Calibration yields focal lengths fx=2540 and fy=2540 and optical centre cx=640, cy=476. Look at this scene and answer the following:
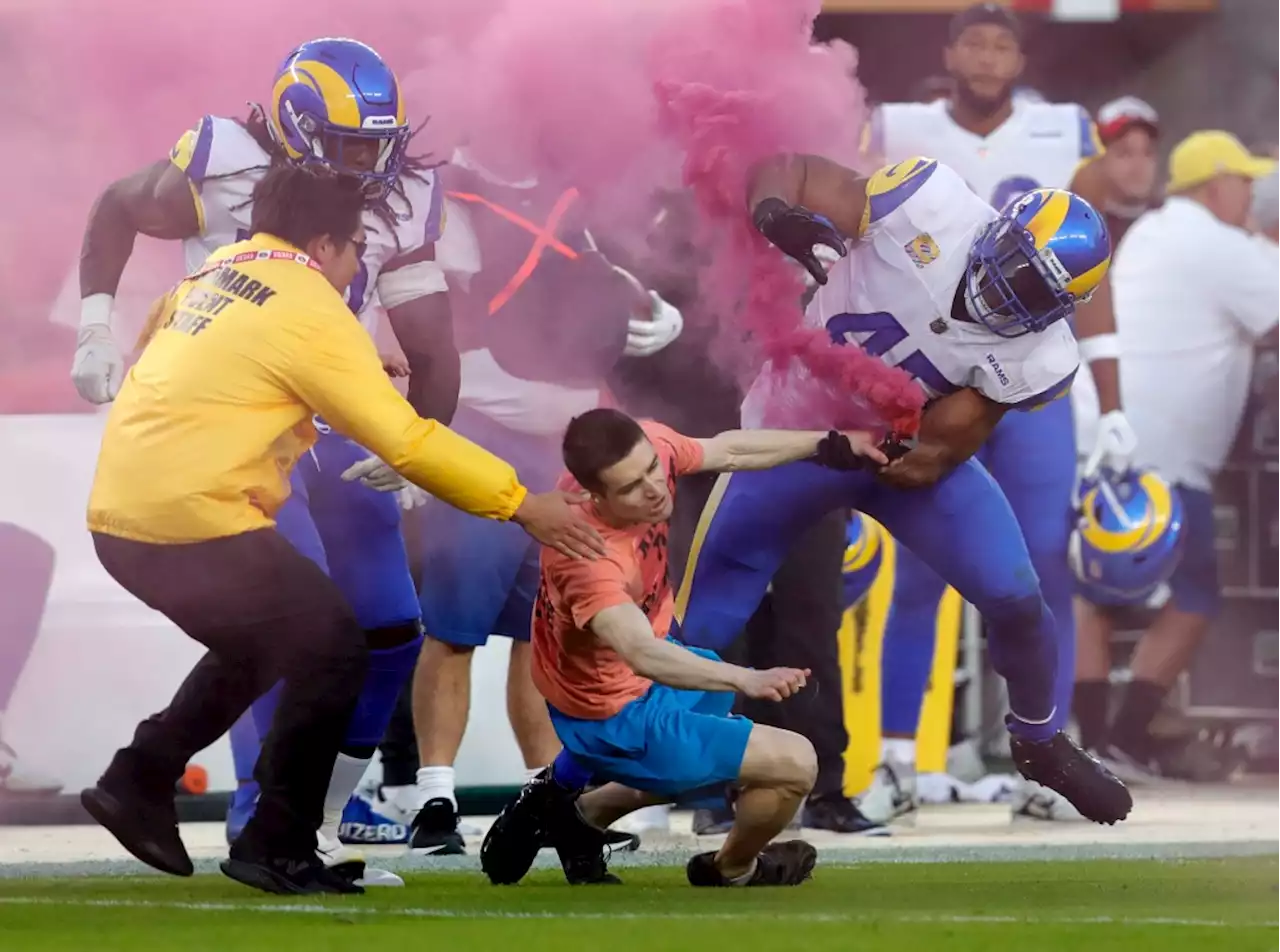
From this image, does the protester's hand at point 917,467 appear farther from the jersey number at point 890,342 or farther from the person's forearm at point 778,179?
the person's forearm at point 778,179

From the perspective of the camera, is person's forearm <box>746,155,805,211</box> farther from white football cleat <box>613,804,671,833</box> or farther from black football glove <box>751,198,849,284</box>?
white football cleat <box>613,804,671,833</box>

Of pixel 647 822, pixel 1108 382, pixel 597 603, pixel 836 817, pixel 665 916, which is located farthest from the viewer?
pixel 1108 382

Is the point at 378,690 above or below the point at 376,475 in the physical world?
below

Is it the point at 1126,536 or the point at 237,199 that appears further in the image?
the point at 1126,536


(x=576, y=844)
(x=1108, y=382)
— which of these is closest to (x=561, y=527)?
(x=576, y=844)

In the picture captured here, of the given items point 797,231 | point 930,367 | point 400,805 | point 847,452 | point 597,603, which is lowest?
point 400,805

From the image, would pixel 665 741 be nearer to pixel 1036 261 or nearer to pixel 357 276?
pixel 1036 261

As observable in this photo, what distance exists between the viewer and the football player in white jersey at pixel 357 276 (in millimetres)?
5566

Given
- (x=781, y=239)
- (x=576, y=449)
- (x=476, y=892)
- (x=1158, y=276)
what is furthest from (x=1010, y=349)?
(x=1158, y=276)

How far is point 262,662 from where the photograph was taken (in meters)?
5.01

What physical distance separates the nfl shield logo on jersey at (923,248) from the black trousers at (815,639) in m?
1.11

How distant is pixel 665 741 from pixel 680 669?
0.32m

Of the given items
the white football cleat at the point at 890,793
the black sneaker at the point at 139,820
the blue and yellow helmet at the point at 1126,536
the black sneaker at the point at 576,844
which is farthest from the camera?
the blue and yellow helmet at the point at 1126,536

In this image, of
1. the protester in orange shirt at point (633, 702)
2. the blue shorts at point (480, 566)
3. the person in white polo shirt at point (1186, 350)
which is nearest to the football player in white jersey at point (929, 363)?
the protester in orange shirt at point (633, 702)
